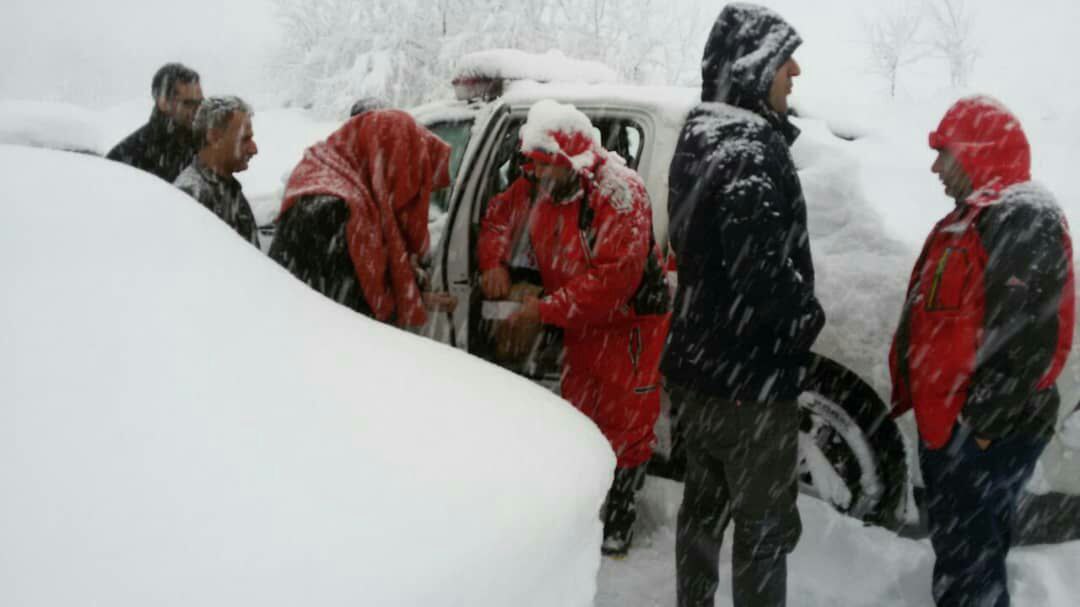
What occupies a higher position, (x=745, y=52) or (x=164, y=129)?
(x=745, y=52)

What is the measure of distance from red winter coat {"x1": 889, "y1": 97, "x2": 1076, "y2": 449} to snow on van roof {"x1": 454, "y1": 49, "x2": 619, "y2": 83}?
6.99ft

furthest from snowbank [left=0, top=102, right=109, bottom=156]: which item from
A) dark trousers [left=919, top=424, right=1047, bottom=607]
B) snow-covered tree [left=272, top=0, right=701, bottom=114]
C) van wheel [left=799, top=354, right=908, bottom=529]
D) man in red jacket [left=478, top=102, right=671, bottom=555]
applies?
snow-covered tree [left=272, top=0, right=701, bottom=114]

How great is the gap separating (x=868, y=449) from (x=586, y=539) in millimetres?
1794

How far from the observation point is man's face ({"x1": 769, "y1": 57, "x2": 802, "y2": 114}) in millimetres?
2270

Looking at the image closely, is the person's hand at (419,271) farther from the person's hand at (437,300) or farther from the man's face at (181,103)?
the man's face at (181,103)

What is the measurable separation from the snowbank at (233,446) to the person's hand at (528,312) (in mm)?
1092

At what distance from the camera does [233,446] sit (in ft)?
4.22

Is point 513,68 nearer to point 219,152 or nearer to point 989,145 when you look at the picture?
point 219,152

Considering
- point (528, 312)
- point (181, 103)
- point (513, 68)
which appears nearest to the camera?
point (528, 312)

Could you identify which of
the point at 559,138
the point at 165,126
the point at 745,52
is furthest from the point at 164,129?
the point at 745,52

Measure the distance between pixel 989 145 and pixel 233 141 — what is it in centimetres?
264

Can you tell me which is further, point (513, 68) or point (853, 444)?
point (513, 68)

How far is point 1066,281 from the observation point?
2.18 meters

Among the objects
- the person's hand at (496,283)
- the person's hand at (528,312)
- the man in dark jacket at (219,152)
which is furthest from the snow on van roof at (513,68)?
the person's hand at (528,312)
